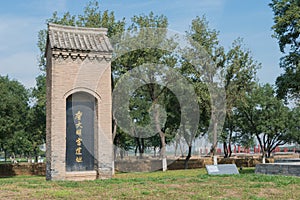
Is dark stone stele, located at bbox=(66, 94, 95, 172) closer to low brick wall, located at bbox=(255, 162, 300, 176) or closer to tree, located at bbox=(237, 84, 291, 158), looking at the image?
low brick wall, located at bbox=(255, 162, 300, 176)

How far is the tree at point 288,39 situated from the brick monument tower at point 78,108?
8.20m

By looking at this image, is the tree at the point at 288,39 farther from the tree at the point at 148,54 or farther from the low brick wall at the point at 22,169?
the low brick wall at the point at 22,169

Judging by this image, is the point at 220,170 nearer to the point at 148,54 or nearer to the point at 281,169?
the point at 281,169

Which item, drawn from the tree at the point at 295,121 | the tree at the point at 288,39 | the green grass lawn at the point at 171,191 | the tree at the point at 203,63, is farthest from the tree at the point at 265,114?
the green grass lawn at the point at 171,191

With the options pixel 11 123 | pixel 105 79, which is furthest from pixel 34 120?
pixel 105 79

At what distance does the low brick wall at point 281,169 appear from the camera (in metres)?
13.6

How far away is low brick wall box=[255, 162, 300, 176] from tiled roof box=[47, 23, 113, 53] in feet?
24.8

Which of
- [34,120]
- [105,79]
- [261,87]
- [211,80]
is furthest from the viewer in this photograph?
[261,87]

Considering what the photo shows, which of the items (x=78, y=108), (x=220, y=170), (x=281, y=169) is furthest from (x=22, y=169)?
(x=281, y=169)

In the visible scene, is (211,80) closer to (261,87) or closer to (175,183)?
(261,87)

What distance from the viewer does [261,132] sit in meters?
33.9

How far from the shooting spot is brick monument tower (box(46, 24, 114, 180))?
13102mm

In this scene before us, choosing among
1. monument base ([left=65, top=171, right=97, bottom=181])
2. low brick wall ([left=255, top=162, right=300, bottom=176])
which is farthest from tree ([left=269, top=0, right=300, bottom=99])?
monument base ([left=65, top=171, right=97, bottom=181])

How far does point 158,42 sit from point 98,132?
11489mm
